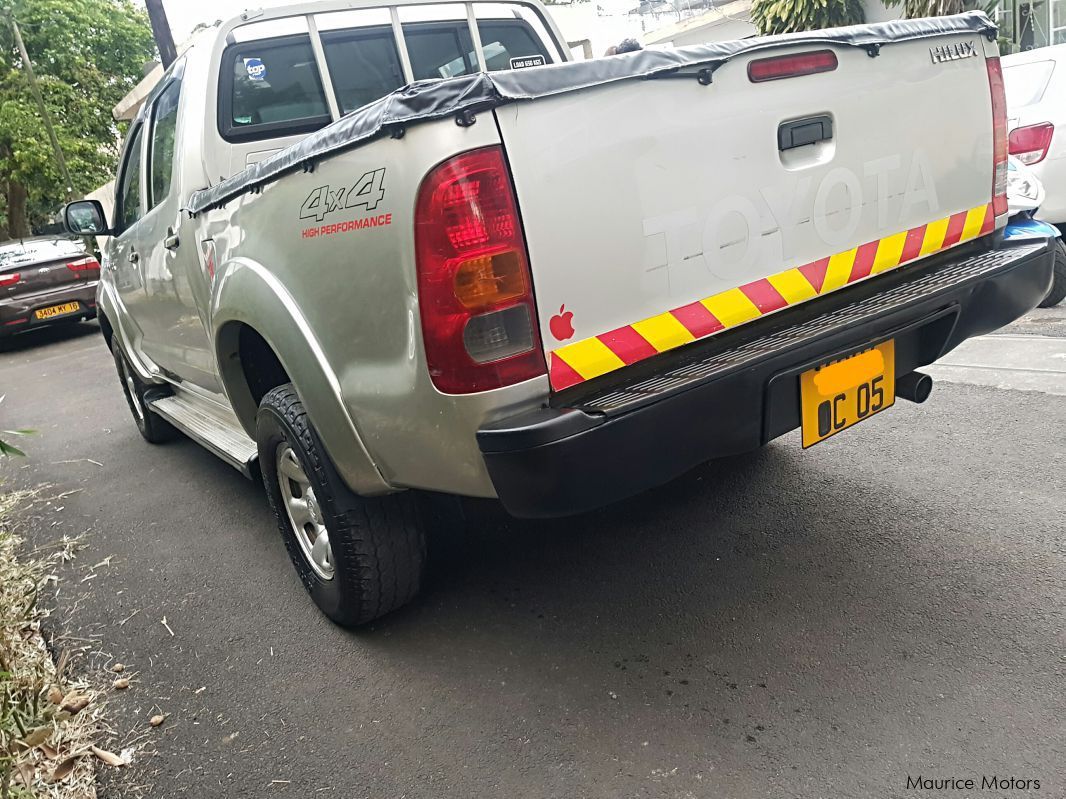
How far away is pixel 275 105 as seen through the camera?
337 centimetres

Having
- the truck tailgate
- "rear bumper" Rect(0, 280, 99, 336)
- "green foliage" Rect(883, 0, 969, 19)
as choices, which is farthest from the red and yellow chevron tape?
"rear bumper" Rect(0, 280, 99, 336)

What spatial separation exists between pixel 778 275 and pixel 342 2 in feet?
7.53

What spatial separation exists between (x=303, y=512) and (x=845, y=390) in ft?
5.75

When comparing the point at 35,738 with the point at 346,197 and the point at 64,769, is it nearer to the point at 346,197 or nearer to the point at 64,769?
the point at 64,769

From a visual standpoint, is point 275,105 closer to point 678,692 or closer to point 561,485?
point 561,485

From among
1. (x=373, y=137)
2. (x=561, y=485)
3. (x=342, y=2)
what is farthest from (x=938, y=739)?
(x=342, y=2)

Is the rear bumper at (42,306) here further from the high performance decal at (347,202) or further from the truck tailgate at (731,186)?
the truck tailgate at (731,186)

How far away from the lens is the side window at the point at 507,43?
13.1 ft

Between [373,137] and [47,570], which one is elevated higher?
[373,137]

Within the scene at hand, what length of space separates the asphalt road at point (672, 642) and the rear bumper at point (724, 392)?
2.06 feet

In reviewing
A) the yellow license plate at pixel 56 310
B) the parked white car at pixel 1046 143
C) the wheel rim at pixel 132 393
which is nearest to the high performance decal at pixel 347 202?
the wheel rim at pixel 132 393

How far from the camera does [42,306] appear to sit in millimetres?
10859

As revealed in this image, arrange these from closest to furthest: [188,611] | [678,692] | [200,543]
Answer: [678,692] → [188,611] → [200,543]

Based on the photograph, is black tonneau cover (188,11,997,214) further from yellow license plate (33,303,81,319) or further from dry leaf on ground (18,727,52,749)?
yellow license plate (33,303,81,319)
